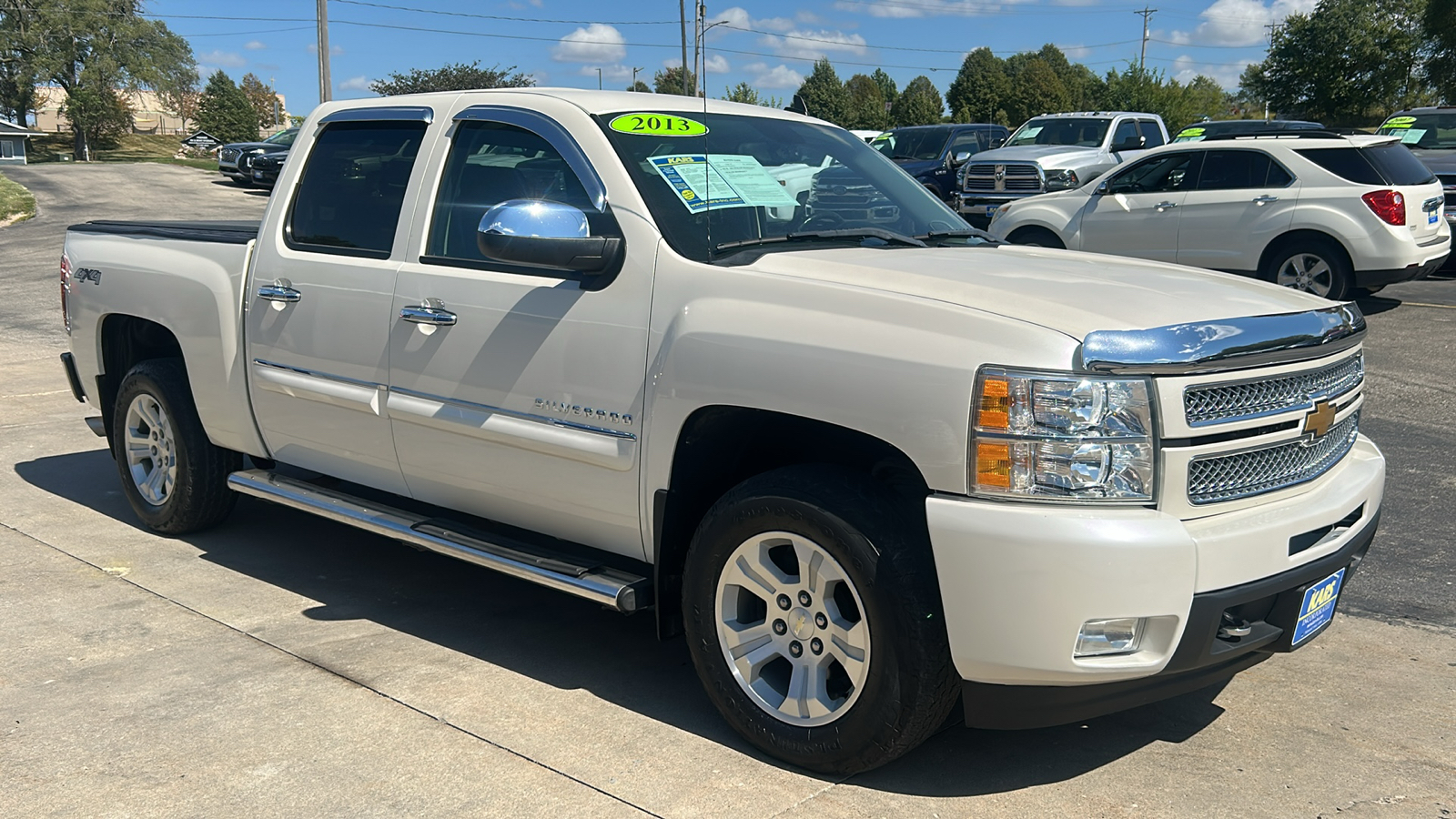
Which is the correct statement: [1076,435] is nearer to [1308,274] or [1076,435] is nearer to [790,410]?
[790,410]

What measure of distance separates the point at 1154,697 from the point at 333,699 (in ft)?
8.18

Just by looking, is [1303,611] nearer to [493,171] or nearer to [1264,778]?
[1264,778]

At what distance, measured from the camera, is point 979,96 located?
7906 centimetres

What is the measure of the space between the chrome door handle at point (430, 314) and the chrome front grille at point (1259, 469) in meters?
2.46

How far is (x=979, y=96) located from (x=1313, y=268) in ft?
232

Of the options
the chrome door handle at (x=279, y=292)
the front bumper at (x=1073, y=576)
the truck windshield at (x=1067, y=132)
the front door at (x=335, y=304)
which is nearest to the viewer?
the front bumper at (x=1073, y=576)

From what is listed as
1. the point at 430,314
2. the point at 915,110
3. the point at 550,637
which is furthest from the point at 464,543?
the point at 915,110

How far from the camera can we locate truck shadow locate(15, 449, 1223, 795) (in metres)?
3.64

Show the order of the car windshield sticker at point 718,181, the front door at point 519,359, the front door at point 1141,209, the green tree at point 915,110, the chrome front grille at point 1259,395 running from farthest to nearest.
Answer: the green tree at point 915,110, the front door at point 1141,209, the car windshield sticker at point 718,181, the front door at point 519,359, the chrome front grille at point 1259,395

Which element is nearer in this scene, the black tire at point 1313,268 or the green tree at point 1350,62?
the black tire at point 1313,268

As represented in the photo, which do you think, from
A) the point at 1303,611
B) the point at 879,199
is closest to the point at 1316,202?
the point at 879,199

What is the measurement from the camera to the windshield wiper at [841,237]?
396 cm

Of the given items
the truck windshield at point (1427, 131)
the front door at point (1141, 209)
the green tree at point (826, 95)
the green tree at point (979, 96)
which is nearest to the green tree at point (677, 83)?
the front door at point (1141, 209)

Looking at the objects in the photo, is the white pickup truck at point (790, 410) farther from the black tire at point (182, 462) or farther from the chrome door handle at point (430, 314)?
the black tire at point (182, 462)
